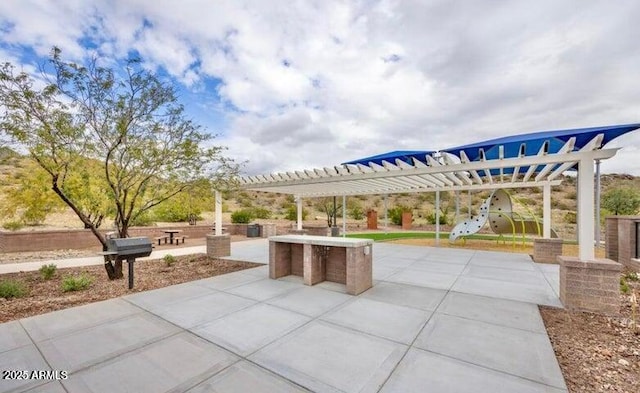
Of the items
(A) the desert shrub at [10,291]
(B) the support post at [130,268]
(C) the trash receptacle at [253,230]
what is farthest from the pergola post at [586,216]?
(C) the trash receptacle at [253,230]

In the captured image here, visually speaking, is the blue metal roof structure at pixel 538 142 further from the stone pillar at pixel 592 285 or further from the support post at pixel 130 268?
the support post at pixel 130 268

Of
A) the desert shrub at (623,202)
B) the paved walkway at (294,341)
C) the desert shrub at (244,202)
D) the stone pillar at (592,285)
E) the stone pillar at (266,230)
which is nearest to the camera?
the paved walkway at (294,341)

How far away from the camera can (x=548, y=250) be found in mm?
8867

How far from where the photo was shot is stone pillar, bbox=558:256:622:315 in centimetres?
455

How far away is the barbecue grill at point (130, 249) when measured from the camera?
5512 millimetres

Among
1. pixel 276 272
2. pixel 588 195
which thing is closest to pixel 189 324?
pixel 276 272

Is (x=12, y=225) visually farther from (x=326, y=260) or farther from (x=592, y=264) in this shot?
(x=592, y=264)

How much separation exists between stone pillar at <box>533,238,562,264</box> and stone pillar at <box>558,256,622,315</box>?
15.7 ft

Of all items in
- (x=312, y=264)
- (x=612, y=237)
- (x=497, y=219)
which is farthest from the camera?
(x=497, y=219)

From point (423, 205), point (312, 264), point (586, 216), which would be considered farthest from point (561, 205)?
point (312, 264)

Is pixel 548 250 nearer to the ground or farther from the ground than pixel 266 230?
farther from the ground

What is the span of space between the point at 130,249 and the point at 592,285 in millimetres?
8611

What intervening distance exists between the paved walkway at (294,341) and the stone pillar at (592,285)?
16.1 inches

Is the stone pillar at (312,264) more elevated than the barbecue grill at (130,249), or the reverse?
the barbecue grill at (130,249)
